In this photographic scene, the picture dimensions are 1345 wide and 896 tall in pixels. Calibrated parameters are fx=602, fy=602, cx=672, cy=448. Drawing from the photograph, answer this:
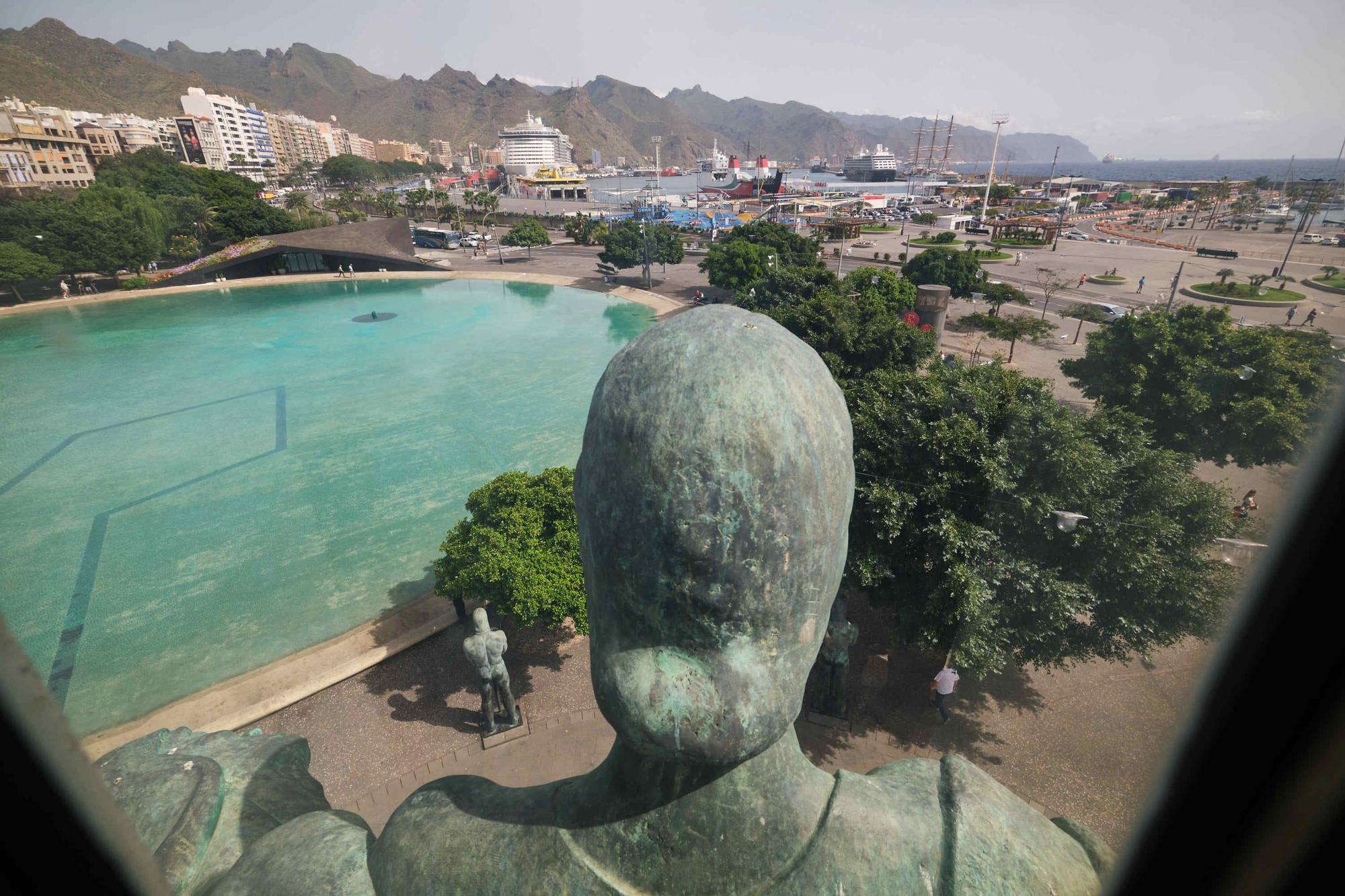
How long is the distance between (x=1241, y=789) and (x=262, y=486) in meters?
23.2

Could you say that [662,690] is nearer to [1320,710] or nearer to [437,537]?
[1320,710]

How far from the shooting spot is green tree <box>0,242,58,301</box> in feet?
125

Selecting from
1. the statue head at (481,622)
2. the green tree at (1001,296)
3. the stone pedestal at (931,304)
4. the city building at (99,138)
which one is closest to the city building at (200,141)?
the city building at (99,138)

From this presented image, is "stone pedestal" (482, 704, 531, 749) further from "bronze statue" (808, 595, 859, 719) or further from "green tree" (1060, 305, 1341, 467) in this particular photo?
"green tree" (1060, 305, 1341, 467)

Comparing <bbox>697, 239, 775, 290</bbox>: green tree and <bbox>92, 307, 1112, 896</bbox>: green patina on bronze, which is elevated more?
<bbox>92, 307, 1112, 896</bbox>: green patina on bronze

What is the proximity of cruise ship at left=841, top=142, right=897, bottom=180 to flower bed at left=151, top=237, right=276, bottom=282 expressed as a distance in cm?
16810

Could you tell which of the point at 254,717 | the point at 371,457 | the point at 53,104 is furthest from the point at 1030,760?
the point at 53,104

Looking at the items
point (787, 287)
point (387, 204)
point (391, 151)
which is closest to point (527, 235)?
point (387, 204)

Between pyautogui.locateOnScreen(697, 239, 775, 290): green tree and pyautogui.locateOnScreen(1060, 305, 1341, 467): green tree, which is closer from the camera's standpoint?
pyautogui.locateOnScreen(1060, 305, 1341, 467): green tree

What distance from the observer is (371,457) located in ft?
69.8

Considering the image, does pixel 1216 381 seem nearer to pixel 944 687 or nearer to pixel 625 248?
pixel 944 687

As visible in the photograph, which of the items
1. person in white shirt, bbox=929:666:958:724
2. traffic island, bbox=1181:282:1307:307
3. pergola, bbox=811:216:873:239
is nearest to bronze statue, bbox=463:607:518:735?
person in white shirt, bbox=929:666:958:724

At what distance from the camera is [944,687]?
9852mm

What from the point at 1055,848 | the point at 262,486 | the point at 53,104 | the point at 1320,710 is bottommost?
the point at 262,486
